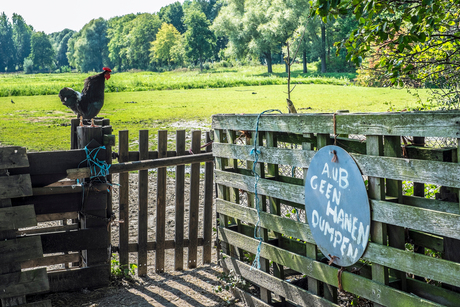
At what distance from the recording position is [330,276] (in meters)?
3.27

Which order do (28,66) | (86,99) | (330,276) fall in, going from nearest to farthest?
(330,276), (86,99), (28,66)

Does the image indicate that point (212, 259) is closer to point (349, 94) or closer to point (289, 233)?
point (289, 233)

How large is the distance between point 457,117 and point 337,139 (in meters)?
1.05

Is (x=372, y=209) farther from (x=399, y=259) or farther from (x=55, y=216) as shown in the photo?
(x=55, y=216)

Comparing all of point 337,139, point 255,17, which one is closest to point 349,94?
point 337,139

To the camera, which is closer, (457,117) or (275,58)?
(457,117)

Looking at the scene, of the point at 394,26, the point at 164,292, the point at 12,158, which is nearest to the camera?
the point at 12,158

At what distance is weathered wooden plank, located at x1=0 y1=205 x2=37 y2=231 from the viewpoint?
3844 mm

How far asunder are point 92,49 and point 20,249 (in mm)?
151981

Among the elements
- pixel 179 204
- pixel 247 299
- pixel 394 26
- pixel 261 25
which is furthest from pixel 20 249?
pixel 261 25

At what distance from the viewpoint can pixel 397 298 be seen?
107 inches

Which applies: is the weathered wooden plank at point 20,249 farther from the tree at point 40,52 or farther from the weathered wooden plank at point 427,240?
the tree at point 40,52

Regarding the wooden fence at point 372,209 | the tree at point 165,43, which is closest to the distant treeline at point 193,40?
the tree at point 165,43

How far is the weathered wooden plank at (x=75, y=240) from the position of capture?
430cm
